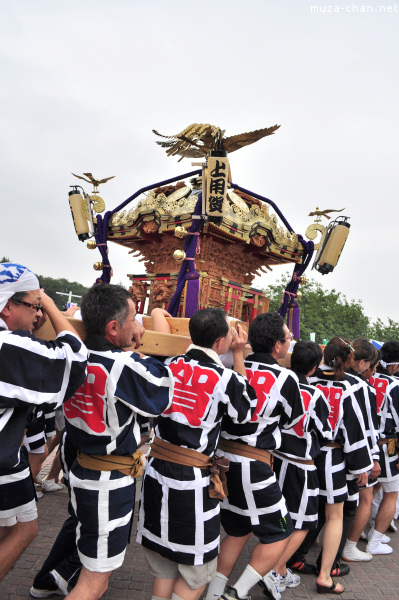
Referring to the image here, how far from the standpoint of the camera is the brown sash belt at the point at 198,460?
2.12 meters

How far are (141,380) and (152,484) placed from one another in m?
0.72

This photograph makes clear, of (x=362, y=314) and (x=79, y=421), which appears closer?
(x=79, y=421)

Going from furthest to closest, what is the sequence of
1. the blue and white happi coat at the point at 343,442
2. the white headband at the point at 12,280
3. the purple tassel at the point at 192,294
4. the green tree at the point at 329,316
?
the green tree at the point at 329,316 → the purple tassel at the point at 192,294 → the blue and white happi coat at the point at 343,442 → the white headband at the point at 12,280

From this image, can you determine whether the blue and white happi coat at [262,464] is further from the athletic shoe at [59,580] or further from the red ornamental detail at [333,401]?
the athletic shoe at [59,580]

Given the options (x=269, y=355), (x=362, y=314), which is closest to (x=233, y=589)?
(x=269, y=355)

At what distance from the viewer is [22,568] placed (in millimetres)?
2822

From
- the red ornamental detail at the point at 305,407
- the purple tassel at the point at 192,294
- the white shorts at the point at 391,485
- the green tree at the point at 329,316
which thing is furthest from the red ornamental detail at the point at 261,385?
the green tree at the point at 329,316

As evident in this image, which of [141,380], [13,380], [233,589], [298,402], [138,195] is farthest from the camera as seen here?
[138,195]

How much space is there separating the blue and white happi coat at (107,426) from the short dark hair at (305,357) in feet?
4.18

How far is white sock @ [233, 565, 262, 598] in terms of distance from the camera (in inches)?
92.5

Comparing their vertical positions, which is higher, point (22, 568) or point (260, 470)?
point (260, 470)

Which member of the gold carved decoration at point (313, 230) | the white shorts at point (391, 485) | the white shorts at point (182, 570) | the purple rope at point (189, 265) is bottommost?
the white shorts at point (182, 570)

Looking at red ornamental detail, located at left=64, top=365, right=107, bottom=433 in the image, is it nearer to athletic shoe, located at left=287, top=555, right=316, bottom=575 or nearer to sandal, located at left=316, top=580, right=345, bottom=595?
sandal, located at left=316, top=580, right=345, bottom=595

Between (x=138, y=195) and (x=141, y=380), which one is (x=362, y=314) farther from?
(x=141, y=380)
